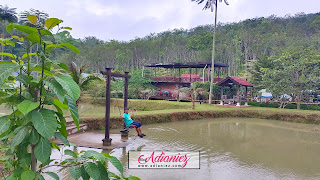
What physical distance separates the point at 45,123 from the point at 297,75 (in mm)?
18461

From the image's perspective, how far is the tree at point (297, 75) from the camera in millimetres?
16062

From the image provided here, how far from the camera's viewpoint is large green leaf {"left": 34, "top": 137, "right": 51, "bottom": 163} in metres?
1.20

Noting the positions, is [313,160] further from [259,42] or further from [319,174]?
[259,42]

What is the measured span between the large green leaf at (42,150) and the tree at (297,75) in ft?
58.2

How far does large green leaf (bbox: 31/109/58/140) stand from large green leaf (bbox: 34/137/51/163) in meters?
0.10

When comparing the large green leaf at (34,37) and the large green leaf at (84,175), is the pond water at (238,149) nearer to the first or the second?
the large green leaf at (84,175)

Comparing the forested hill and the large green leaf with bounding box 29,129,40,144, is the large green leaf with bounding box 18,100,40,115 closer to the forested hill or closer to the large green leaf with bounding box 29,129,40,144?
the large green leaf with bounding box 29,129,40,144

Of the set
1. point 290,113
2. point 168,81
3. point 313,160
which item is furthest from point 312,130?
point 168,81

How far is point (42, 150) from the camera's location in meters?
1.22

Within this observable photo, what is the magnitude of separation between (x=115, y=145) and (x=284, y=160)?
15.5 ft

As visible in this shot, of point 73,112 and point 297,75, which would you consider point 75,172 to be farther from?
point 297,75

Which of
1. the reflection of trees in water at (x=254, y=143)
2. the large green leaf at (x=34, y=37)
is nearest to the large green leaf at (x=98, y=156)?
the large green leaf at (x=34, y=37)

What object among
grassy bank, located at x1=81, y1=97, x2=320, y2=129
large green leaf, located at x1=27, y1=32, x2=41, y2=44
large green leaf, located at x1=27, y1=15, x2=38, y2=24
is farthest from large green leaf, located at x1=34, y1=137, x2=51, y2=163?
grassy bank, located at x1=81, y1=97, x2=320, y2=129

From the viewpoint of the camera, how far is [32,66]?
4.49ft
